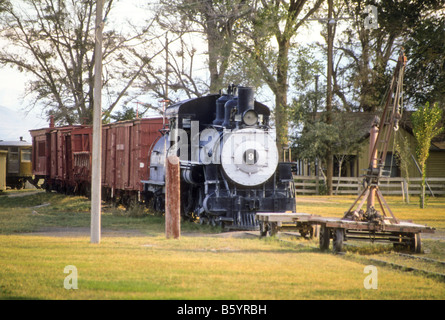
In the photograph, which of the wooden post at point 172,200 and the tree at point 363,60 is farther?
the tree at point 363,60

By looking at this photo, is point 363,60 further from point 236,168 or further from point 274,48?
point 236,168

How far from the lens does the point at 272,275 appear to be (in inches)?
377

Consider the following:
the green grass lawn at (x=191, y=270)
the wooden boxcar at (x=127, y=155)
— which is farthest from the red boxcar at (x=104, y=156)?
the green grass lawn at (x=191, y=270)

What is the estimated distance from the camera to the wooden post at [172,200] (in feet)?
48.7

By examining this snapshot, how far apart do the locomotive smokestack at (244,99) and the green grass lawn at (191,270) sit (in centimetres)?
371

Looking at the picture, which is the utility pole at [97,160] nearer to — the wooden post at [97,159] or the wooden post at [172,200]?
the wooden post at [97,159]

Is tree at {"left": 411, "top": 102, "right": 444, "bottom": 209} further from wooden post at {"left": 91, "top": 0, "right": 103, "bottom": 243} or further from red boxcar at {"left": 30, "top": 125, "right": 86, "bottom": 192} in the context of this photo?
wooden post at {"left": 91, "top": 0, "right": 103, "bottom": 243}

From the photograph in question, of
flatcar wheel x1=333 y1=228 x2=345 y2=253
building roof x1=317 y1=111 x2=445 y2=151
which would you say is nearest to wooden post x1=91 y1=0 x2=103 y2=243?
flatcar wheel x1=333 y1=228 x2=345 y2=253

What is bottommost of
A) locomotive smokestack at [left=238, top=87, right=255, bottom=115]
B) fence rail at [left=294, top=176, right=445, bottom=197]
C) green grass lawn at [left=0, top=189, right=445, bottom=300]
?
green grass lawn at [left=0, top=189, right=445, bottom=300]

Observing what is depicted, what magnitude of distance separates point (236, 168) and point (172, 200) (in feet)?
8.85

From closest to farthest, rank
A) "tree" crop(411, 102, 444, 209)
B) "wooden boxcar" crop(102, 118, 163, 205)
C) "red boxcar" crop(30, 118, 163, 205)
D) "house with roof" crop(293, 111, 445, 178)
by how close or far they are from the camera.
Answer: "wooden boxcar" crop(102, 118, 163, 205) < "red boxcar" crop(30, 118, 163, 205) < "tree" crop(411, 102, 444, 209) < "house with roof" crop(293, 111, 445, 178)

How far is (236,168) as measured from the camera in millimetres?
17156

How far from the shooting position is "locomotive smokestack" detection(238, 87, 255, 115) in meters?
17.6

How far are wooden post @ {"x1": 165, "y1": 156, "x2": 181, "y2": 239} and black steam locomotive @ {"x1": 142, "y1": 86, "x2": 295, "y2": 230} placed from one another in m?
2.04
